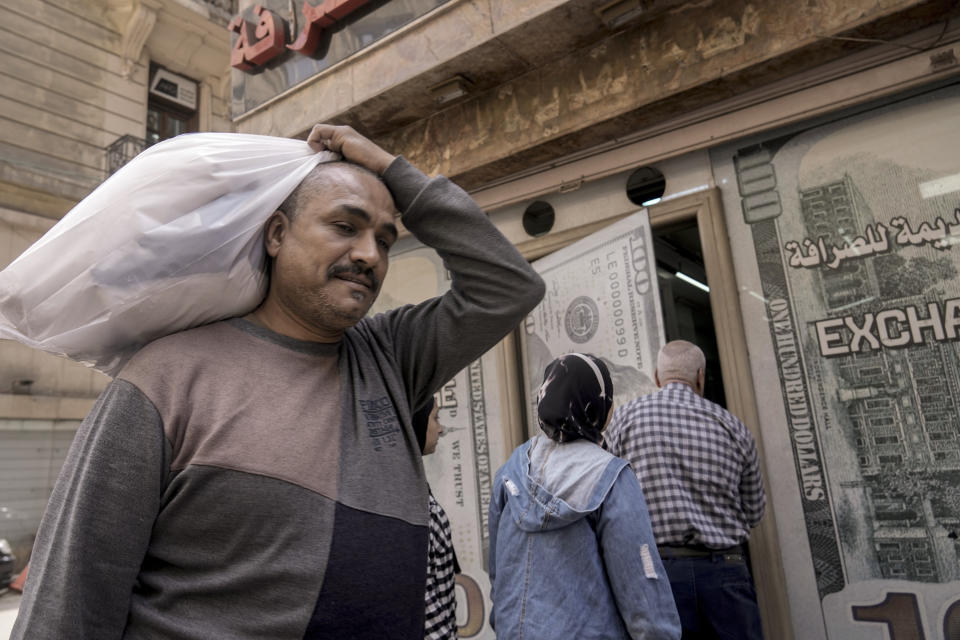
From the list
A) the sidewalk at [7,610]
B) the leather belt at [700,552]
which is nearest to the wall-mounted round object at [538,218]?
the leather belt at [700,552]

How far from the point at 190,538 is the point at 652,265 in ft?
11.4

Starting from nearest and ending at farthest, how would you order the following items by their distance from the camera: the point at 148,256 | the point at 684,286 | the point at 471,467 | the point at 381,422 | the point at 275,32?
the point at 148,256
the point at 381,422
the point at 471,467
the point at 684,286
the point at 275,32

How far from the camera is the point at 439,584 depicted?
245cm

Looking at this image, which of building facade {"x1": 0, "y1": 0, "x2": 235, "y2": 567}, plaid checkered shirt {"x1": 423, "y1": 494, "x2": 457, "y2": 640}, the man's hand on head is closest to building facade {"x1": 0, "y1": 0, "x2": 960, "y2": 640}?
plaid checkered shirt {"x1": 423, "y1": 494, "x2": 457, "y2": 640}

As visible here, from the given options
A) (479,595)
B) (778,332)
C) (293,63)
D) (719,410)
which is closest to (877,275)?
(778,332)

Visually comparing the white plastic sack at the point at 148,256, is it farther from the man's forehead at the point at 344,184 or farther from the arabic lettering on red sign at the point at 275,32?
the arabic lettering on red sign at the point at 275,32

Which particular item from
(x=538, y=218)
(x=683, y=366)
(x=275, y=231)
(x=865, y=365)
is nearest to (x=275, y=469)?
(x=275, y=231)

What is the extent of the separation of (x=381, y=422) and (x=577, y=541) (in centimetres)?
109

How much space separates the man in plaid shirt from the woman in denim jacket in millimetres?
737

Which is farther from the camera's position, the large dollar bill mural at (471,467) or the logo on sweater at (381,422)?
the large dollar bill mural at (471,467)

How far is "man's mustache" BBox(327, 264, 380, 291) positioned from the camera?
4.60ft

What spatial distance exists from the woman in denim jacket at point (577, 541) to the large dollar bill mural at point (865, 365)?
173cm

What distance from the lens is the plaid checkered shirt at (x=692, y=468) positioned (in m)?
2.90

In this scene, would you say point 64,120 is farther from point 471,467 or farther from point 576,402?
point 576,402
